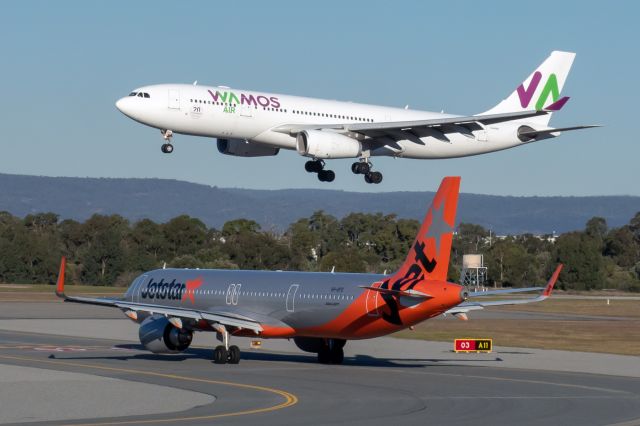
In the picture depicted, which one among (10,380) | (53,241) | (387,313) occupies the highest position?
(53,241)

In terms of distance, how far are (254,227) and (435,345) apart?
101m

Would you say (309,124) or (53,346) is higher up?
(309,124)

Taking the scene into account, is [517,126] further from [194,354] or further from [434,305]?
[434,305]

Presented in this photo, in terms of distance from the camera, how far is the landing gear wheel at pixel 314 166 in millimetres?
60253

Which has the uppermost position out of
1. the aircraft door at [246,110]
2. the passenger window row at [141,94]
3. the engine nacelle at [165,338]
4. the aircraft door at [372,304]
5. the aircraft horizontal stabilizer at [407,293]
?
the passenger window row at [141,94]

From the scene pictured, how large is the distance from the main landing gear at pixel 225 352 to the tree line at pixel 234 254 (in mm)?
65150

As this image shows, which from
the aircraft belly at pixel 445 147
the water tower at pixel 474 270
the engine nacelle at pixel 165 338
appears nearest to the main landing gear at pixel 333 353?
the engine nacelle at pixel 165 338

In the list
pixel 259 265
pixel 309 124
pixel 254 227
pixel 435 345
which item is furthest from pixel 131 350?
pixel 254 227

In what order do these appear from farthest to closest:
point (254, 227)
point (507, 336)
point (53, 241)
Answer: point (254, 227) < point (53, 241) < point (507, 336)

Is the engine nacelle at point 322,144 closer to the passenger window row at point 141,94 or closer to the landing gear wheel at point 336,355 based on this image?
the passenger window row at point 141,94

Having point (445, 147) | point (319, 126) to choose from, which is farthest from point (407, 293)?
point (445, 147)

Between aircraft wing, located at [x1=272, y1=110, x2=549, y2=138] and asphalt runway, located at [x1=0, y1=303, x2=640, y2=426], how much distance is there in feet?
43.9

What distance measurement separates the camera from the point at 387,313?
3669 centimetres

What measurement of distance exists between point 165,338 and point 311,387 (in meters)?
9.62
